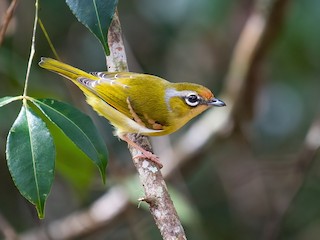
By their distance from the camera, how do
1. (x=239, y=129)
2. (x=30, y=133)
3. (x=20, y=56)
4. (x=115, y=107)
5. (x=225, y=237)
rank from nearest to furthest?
1. (x=30, y=133)
2. (x=115, y=107)
3. (x=239, y=129)
4. (x=20, y=56)
5. (x=225, y=237)

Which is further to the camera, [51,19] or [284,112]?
[284,112]

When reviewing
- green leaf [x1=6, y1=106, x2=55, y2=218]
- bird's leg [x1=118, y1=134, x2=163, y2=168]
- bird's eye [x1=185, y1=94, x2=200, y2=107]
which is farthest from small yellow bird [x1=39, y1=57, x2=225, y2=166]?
green leaf [x1=6, y1=106, x2=55, y2=218]

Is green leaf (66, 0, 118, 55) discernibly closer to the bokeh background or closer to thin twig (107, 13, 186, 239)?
thin twig (107, 13, 186, 239)

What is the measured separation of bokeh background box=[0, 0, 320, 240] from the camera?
4.70 meters

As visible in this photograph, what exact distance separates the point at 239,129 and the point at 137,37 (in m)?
1.51

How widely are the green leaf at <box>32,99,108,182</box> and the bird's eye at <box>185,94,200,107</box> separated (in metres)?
1.19

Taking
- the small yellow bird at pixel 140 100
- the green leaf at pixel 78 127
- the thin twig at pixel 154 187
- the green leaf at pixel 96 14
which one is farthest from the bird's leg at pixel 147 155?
the green leaf at pixel 96 14

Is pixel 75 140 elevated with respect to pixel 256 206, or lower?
elevated

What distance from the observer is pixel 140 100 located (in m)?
3.35

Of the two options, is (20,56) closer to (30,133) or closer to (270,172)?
(270,172)

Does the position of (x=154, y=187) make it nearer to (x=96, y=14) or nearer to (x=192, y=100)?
(x=96, y=14)

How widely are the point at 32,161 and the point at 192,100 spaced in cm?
147

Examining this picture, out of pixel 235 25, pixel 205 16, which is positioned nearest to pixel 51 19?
pixel 205 16

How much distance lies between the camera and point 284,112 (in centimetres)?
589
